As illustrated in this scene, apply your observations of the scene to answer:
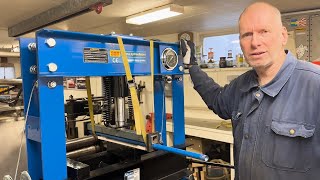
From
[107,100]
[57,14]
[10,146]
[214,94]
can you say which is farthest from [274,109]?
[57,14]

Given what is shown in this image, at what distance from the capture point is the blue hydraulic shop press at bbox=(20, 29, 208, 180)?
96 centimetres

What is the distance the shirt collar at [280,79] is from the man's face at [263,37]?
0.18 ft

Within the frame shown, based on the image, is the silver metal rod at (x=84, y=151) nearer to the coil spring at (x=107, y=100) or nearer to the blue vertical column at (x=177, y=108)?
the coil spring at (x=107, y=100)

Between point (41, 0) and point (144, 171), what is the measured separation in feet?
6.27

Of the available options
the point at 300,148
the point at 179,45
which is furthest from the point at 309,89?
the point at 179,45

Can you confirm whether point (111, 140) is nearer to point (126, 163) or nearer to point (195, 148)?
point (126, 163)

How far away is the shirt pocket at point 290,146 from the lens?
1086 mm

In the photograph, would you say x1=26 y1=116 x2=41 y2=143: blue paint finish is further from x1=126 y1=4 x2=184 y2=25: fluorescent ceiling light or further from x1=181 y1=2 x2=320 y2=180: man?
x1=126 y1=4 x2=184 y2=25: fluorescent ceiling light

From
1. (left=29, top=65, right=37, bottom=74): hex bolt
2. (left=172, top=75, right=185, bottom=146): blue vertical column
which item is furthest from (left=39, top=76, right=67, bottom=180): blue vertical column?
(left=172, top=75, right=185, bottom=146): blue vertical column

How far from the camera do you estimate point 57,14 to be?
2574mm

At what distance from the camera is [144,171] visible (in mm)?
1230

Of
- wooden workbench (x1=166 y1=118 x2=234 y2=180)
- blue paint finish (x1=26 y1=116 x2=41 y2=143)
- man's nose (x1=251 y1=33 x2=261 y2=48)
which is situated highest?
man's nose (x1=251 y1=33 x2=261 y2=48)

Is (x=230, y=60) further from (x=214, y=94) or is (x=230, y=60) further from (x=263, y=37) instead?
(x=263, y=37)

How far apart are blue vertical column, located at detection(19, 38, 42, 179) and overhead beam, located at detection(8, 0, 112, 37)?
3.49 feet
